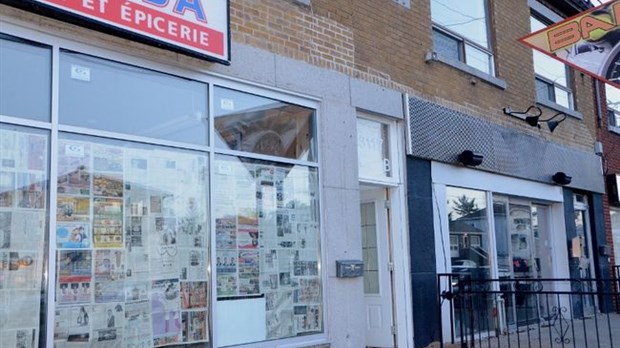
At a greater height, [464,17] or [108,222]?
[464,17]

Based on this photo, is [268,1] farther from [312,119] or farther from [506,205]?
[506,205]

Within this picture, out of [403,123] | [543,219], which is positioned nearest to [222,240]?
[403,123]

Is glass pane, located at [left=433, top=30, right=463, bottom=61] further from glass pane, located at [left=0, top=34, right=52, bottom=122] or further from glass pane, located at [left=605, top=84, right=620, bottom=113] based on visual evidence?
glass pane, located at [left=605, top=84, right=620, bottom=113]

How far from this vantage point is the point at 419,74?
867cm

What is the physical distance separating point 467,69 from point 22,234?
22.8 feet

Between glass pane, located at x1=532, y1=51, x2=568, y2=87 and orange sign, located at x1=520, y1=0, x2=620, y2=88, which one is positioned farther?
glass pane, located at x1=532, y1=51, x2=568, y2=87

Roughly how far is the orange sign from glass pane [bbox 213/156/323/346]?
181 inches

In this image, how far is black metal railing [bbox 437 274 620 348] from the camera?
Answer: 7750 millimetres

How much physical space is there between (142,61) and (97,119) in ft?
2.35

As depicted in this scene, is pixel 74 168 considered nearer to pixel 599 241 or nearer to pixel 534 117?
pixel 534 117

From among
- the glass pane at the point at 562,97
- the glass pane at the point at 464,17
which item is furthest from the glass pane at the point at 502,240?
the glass pane at the point at 562,97

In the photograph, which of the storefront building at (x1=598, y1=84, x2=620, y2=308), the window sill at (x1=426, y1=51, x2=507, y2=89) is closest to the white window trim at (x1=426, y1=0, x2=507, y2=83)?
the window sill at (x1=426, y1=51, x2=507, y2=89)

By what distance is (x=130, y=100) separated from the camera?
17.7 feet

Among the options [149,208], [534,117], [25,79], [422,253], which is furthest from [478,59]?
[25,79]
